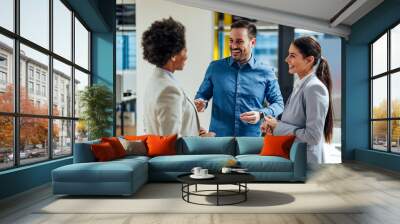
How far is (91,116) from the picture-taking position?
801cm

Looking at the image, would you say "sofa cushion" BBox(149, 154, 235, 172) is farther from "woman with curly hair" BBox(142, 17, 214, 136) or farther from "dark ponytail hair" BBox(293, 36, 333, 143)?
"dark ponytail hair" BBox(293, 36, 333, 143)

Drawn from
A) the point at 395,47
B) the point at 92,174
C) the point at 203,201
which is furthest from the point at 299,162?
the point at 395,47

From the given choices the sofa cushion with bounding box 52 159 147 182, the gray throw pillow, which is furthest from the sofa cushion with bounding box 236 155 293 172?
the sofa cushion with bounding box 52 159 147 182

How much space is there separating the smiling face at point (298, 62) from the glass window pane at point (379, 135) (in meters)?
2.29

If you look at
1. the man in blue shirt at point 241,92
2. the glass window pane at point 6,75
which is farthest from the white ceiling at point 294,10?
the glass window pane at point 6,75

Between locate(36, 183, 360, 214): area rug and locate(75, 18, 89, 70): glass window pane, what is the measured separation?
152 inches

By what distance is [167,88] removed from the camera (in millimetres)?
7703

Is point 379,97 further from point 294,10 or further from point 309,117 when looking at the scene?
point 294,10

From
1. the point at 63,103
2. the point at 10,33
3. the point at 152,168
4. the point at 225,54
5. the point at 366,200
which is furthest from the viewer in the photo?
the point at 225,54

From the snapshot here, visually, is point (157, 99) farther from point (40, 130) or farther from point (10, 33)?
point (10, 33)

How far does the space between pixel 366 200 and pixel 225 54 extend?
4054mm

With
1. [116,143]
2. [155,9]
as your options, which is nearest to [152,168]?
[116,143]

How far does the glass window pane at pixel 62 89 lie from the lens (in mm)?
6785

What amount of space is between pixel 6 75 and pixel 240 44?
417cm
